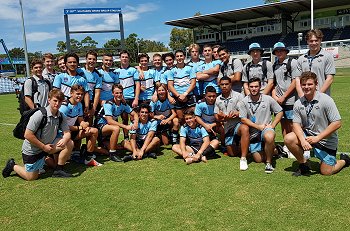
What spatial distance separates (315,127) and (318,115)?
19 cm

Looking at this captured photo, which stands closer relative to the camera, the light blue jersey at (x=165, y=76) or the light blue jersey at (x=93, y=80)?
the light blue jersey at (x=93, y=80)

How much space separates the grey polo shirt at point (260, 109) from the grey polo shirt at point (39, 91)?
3541 millimetres

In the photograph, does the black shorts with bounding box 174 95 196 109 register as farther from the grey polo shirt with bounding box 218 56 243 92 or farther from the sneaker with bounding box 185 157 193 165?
the sneaker with bounding box 185 157 193 165

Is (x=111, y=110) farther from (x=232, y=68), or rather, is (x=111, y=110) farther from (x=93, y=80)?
(x=232, y=68)

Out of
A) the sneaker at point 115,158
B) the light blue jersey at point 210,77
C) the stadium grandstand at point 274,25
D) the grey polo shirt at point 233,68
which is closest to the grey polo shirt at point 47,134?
the sneaker at point 115,158

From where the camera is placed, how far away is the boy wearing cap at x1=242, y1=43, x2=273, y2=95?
18.4ft

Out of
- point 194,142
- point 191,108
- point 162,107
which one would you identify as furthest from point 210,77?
point 194,142

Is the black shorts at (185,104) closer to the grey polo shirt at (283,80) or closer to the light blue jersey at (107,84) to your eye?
the light blue jersey at (107,84)

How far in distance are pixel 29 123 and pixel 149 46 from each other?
97.0 meters

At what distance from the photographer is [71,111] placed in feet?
18.2

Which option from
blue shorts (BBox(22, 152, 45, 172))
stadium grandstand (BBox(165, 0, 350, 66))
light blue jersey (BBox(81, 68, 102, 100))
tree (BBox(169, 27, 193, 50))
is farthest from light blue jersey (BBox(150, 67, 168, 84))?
tree (BBox(169, 27, 193, 50))

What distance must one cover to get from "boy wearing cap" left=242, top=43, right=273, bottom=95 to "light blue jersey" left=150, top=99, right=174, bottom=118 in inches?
69.4

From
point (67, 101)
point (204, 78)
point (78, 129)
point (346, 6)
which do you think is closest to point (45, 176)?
point (78, 129)

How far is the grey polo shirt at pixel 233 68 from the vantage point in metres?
6.10
